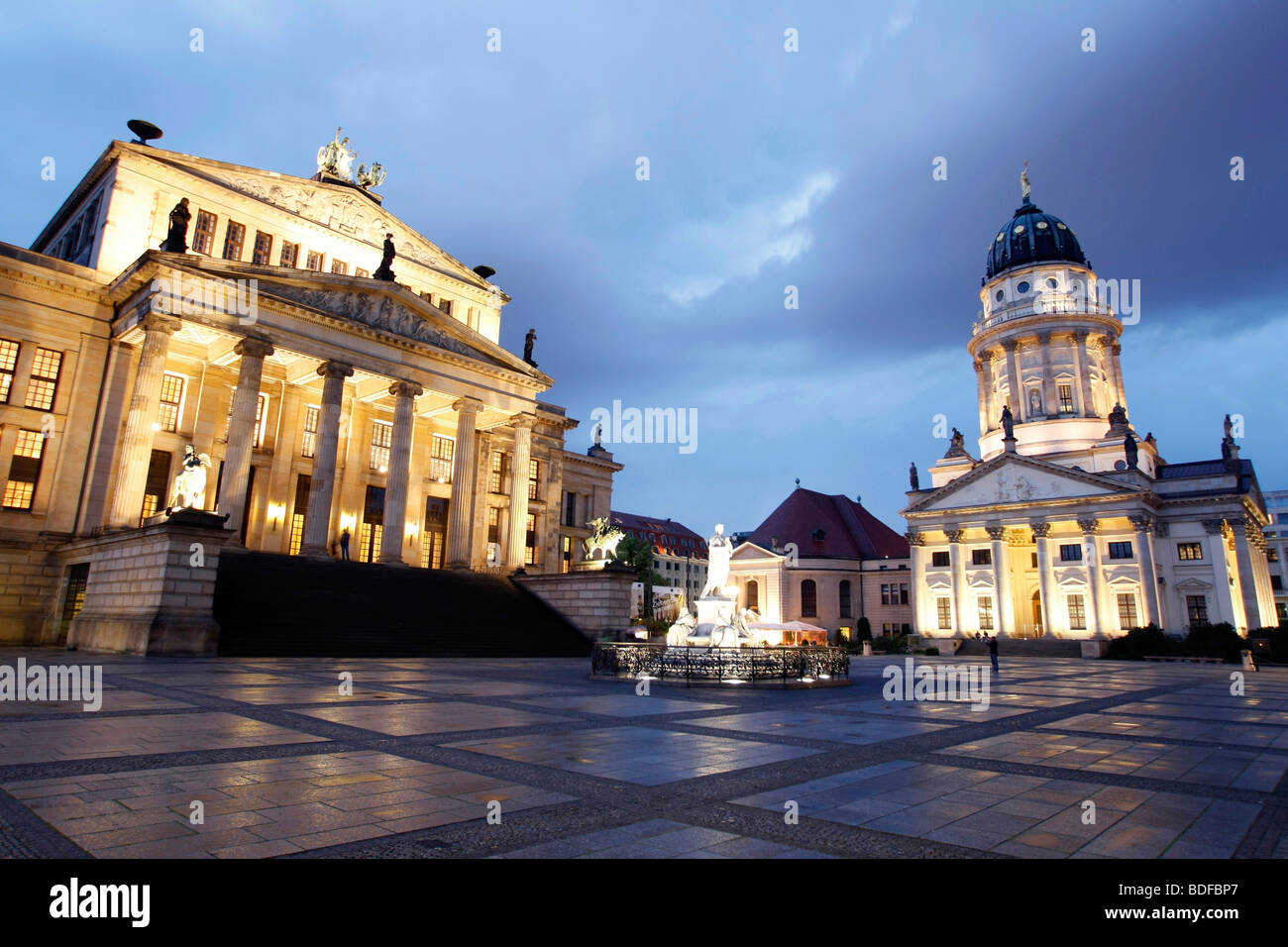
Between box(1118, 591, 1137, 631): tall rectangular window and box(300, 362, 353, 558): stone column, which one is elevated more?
box(300, 362, 353, 558): stone column

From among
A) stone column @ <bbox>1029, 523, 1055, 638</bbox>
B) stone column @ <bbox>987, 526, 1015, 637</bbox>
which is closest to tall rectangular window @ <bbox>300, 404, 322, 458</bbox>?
stone column @ <bbox>987, 526, 1015, 637</bbox>

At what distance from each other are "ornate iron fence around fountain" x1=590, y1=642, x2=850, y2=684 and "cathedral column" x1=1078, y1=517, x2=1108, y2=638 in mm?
48184

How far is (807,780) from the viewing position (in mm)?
7195

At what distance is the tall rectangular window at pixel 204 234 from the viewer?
37.4 m

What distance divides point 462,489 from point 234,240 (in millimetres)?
17987

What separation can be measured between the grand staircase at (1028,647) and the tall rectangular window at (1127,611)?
4.54 m

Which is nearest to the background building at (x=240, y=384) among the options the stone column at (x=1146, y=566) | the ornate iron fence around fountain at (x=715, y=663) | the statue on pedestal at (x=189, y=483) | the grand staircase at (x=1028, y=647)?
the statue on pedestal at (x=189, y=483)

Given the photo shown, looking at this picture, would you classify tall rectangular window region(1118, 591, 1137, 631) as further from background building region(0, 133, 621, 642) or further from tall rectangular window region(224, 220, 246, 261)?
tall rectangular window region(224, 220, 246, 261)

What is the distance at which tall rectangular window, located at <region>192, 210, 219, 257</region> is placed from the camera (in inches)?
1471

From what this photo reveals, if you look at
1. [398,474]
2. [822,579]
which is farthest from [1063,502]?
[398,474]

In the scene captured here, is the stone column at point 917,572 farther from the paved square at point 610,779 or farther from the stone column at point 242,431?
the paved square at point 610,779

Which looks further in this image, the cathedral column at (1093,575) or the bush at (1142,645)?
the cathedral column at (1093,575)

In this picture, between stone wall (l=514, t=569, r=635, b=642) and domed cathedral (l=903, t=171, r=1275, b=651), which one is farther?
domed cathedral (l=903, t=171, r=1275, b=651)
